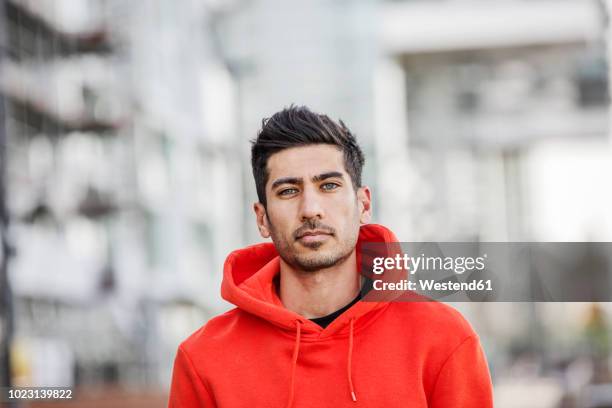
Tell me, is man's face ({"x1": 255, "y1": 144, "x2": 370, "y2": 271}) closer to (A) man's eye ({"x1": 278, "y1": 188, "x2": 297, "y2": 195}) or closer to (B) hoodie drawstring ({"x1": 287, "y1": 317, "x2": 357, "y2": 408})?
(A) man's eye ({"x1": 278, "y1": 188, "x2": 297, "y2": 195})

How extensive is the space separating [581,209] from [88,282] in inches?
841

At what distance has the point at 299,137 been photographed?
3039mm

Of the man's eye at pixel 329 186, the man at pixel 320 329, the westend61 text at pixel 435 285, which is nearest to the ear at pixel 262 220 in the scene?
the man at pixel 320 329

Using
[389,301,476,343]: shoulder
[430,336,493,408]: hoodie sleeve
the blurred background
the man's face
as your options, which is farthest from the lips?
the blurred background

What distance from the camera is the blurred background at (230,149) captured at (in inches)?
896

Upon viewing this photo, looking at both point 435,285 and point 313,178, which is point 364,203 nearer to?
point 313,178

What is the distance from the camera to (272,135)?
308 centimetres

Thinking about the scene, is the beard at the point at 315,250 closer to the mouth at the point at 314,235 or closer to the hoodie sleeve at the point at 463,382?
the mouth at the point at 314,235

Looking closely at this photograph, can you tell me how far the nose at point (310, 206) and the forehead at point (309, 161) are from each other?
56mm

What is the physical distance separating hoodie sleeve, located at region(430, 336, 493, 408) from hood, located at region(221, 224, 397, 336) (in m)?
0.29

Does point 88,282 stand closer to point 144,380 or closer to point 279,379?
point 144,380

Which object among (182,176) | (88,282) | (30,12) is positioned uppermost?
(30,12)

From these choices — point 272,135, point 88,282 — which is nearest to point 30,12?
point 88,282

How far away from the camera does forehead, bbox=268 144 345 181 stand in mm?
3023
